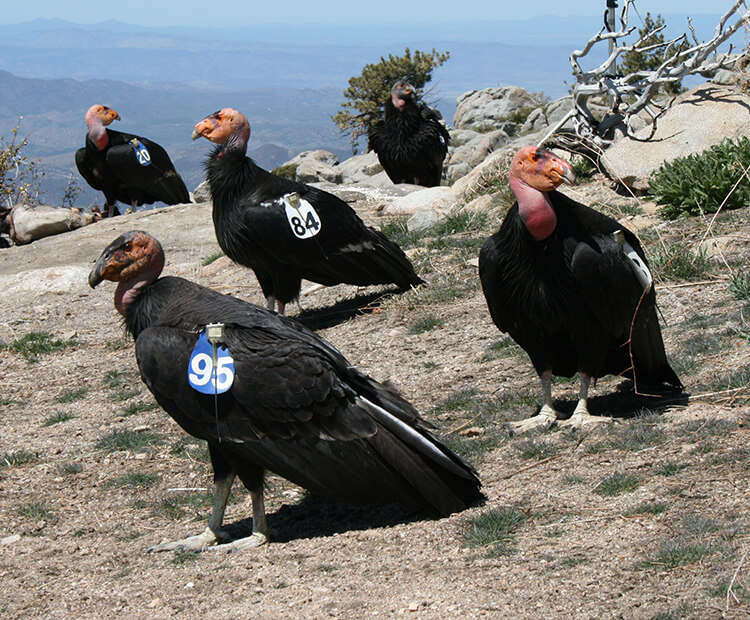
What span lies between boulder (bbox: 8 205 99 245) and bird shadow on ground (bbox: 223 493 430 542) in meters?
11.4

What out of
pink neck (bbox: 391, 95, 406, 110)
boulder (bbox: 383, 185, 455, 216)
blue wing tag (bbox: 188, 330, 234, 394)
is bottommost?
blue wing tag (bbox: 188, 330, 234, 394)

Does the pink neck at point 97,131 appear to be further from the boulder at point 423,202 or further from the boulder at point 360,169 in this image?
the boulder at point 360,169

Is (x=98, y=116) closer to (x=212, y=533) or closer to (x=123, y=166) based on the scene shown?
(x=123, y=166)

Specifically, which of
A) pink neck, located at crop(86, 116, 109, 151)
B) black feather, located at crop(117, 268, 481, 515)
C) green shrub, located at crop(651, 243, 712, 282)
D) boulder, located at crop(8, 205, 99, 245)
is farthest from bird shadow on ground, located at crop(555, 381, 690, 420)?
boulder, located at crop(8, 205, 99, 245)

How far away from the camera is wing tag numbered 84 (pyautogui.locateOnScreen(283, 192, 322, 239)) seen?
7.71m

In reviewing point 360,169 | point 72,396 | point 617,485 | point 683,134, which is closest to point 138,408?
point 72,396

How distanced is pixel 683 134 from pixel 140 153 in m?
8.61

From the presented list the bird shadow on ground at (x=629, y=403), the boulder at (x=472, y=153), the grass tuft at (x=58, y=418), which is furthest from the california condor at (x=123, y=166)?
the bird shadow on ground at (x=629, y=403)

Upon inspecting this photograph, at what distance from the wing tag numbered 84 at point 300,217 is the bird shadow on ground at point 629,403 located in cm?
285

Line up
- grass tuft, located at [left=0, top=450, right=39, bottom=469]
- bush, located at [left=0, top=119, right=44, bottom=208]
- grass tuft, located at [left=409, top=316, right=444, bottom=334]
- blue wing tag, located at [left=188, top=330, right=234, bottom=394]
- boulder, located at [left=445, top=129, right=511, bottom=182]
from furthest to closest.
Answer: boulder, located at [left=445, top=129, right=511, bottom=182], bush, located at [left=0, top=119, right=44, bottom=208], grass tuft, located at [left=409, top=316, right=444, bottom=334], grass tuft, located at [left=0, top=450, right=39, bottom=469], blue wing tag, located at [left=188, top=330, right=234, bottom=394]

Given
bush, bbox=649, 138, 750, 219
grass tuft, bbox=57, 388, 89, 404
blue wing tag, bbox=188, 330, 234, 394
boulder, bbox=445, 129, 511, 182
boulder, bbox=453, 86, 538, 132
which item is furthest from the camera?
boulder, bbox=453, 86, 538, 132

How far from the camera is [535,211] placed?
192 inches

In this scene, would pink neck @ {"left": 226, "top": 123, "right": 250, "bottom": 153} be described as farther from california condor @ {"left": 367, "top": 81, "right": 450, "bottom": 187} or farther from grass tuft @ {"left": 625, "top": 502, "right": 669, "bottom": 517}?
california condor @ {"left": 367, "top": 81, "right": 450, "bottom": 187}

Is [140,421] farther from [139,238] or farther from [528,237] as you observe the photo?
[528,237]
